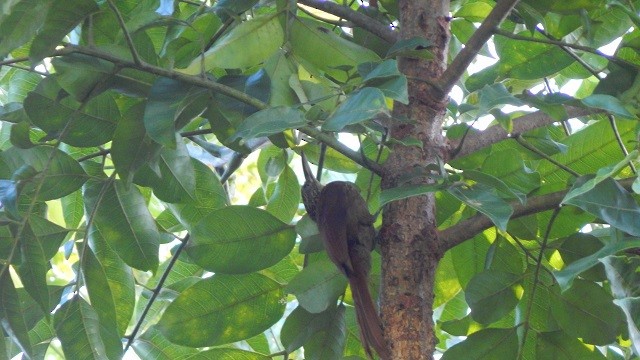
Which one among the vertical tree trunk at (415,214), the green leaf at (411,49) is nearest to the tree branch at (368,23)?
the vertical tree trunk at (415,214)

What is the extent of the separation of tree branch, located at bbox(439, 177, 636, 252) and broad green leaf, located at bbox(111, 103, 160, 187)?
47cm

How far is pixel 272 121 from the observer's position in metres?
1.08

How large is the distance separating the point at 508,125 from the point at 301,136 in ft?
1.46

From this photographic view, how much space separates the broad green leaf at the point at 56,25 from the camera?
118 centimetres

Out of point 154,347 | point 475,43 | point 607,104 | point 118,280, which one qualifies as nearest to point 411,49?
point 475,43

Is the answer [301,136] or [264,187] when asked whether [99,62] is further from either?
[264,187]

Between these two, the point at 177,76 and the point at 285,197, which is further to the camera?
the point at 285,197

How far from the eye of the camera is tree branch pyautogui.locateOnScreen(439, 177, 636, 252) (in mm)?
1250

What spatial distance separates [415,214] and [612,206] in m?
0.29

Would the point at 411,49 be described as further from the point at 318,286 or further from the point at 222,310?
the point at 222,310

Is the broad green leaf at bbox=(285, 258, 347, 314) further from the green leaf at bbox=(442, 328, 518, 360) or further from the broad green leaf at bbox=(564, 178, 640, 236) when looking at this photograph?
the broad green leaf at bbox=(564, 178, 640, 236)

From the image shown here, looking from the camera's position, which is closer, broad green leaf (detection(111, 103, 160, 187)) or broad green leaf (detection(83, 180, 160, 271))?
broad green leaf (detection(111, 103, 160, 187))

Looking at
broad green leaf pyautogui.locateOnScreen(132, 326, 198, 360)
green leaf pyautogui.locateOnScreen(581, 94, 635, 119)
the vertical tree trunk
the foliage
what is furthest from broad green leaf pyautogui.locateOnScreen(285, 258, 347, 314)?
green leaf pyautogui.locateOnScreen(581, 94, 635, 119)

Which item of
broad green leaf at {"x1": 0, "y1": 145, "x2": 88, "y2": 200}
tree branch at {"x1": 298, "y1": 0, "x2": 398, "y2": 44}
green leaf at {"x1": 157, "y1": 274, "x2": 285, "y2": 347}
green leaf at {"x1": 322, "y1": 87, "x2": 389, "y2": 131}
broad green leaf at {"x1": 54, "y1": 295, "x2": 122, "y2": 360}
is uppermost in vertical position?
tree branch at {"x1": 298, "y1": 0, "x2": 398, "y2": 44}
